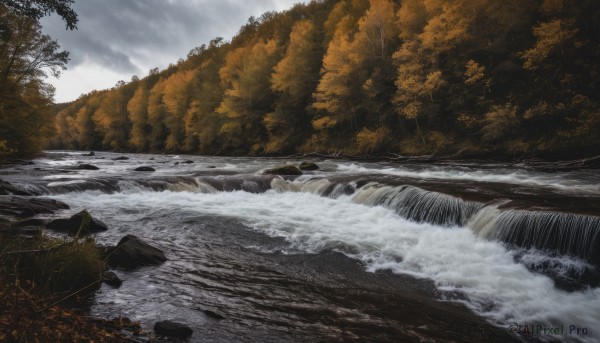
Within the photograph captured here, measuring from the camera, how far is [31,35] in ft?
70.2

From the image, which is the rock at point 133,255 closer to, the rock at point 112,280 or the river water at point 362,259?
the river water at point 362,259

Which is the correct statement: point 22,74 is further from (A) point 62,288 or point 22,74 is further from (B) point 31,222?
(A) point 62,288

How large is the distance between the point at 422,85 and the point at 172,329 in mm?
20938

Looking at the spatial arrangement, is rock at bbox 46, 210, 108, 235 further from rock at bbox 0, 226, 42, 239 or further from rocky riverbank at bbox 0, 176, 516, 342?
rock at bbox 0, 226, 42, 239

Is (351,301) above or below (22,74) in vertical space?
below

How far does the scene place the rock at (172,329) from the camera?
137 inches

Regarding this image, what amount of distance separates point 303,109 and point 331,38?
7.15m

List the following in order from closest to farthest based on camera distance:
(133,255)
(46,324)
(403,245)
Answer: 1. (46,324)
2. (133,255)
3. (403,245)

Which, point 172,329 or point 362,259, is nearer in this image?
point 172,329

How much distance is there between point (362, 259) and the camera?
648cm

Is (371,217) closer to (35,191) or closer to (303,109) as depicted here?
(35,191)

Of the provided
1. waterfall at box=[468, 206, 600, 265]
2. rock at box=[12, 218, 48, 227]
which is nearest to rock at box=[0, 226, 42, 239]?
rock at box=[12, 218, 48, 227]

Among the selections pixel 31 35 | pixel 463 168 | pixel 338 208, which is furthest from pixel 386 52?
pixel 31 35

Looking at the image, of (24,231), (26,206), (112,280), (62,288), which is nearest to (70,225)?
(24,231)
